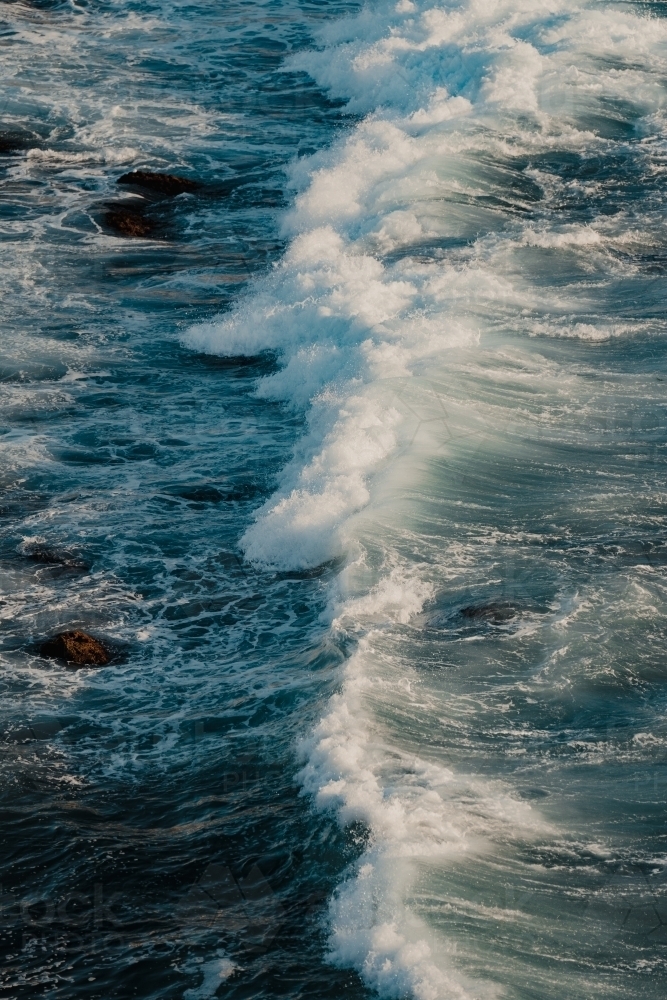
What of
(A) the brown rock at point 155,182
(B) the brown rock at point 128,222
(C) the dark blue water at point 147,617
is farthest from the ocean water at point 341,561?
(A) the brown rock at point 155,182

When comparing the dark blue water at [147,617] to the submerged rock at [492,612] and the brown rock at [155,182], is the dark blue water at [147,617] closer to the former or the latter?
the brown rock at [155,182]

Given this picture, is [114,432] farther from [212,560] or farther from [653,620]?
[653,620]

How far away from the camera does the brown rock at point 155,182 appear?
20.7 m

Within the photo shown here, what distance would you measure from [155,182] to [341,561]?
11.8 metres

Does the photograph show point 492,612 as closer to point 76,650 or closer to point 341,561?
point 341,561

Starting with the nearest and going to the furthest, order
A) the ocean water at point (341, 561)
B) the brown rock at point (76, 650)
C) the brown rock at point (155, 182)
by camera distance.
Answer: the ocean water at point (341, 561)
the brown rock at point (76, 650)
the brown rock at point (155, 182)

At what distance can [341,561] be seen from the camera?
1077 centimetres

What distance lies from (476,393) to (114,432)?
12.3 feet

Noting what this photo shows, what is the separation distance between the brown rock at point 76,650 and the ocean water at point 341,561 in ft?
0.42

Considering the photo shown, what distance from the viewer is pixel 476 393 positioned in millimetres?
13523

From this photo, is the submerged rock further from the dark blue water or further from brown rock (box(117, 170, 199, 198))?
brown rock (box(117, 170, 199, 198))

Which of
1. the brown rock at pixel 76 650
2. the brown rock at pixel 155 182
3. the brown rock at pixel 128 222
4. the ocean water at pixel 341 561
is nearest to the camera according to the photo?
the ocean water at pixel 341 561

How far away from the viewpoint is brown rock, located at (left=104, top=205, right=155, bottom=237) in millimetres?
19000

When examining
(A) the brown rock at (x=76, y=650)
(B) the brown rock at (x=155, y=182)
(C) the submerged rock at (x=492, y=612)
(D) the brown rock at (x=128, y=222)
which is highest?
(B) the brown rock at (x=155, y=182)
